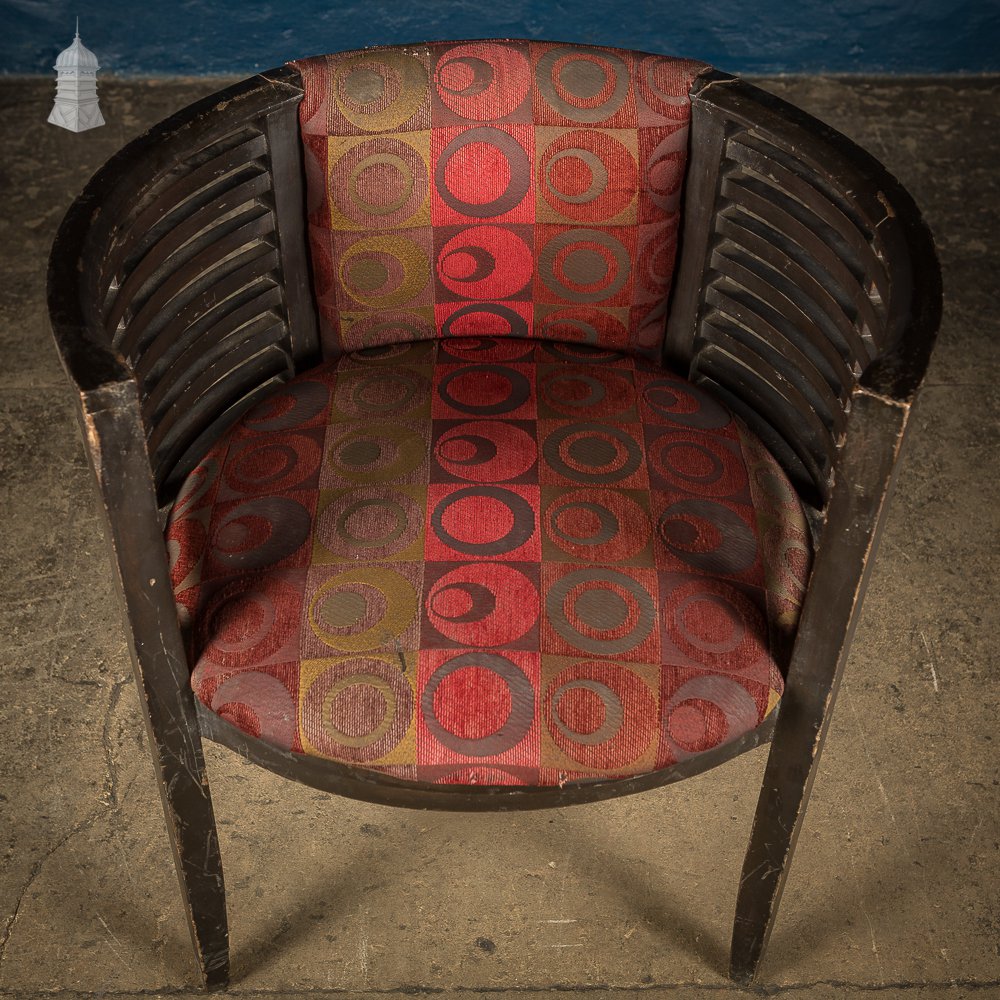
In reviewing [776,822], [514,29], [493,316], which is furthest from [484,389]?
[514,29]

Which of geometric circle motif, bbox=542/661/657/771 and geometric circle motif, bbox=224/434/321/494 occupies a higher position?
geometric circle motif, bbox=224/434/321/494

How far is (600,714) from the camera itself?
1322 mm

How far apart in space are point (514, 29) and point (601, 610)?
2.70 meters

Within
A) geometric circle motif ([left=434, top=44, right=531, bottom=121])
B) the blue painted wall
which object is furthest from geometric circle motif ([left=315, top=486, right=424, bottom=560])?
the blue painted wall

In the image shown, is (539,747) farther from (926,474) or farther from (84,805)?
(926,474)

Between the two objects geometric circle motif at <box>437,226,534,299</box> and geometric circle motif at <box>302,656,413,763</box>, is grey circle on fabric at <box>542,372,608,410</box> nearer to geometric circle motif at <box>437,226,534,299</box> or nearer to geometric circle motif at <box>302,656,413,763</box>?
geometric circle motif at <box>437,226,534,299</box>

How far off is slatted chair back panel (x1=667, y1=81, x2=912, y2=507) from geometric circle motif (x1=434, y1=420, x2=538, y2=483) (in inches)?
11.2

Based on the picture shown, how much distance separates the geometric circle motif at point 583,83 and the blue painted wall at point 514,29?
2.24 metres

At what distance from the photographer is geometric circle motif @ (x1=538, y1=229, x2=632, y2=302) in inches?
63.0

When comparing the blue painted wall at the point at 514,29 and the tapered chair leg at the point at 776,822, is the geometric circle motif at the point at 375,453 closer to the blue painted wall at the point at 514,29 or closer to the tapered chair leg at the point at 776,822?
the tapered chair leg at the point at 776,822

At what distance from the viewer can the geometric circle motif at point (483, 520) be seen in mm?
1430

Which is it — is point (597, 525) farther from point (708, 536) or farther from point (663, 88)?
point (663, 88)

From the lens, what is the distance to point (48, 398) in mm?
2545

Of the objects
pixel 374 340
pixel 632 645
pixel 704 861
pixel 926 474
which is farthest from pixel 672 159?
pixel 926 474
